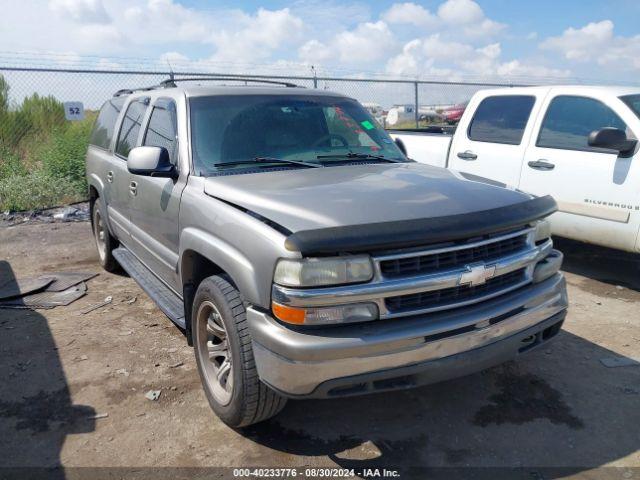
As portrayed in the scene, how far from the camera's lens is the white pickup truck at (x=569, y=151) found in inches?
197

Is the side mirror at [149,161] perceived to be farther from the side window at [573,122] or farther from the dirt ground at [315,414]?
the side window at [573,122]

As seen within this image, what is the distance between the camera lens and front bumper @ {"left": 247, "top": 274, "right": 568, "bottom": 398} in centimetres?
236

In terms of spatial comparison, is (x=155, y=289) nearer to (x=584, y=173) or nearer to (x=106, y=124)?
(x=106, y=124)

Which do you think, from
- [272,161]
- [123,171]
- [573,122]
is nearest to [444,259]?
[272,161]

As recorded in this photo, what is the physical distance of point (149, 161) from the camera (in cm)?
338

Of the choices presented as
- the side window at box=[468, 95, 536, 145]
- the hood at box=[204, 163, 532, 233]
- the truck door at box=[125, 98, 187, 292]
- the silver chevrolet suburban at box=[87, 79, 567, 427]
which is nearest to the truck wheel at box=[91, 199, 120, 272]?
the truck door at box=[125, 98, 187, 292]

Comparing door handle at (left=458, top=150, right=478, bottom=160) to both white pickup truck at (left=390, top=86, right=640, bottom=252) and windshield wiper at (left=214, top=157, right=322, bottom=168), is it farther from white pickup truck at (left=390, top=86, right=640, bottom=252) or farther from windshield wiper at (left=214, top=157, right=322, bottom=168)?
windshield wiper at (left=214, top=157, right=322, bottom=168)

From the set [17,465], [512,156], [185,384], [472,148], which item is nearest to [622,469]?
[185,384]

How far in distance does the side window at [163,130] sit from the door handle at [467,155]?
12.5 ft

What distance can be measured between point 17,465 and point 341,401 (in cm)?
181

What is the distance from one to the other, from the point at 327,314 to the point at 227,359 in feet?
3.14

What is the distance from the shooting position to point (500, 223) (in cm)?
267

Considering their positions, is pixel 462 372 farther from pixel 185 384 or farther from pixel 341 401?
pixel 185 384

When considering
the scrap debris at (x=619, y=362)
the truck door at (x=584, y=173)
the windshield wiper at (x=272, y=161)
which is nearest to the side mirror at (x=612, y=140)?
the truck door at (x=584, y=173)
